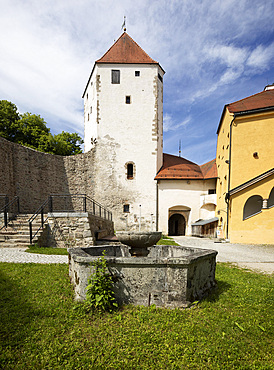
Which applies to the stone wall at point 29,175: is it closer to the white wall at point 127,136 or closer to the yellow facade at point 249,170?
the white wall at point 127,136

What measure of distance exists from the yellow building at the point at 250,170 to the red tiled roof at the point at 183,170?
4544 mm

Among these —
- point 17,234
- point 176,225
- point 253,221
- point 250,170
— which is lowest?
point 176,225

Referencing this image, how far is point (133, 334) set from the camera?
282 centimetres

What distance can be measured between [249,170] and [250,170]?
61mm

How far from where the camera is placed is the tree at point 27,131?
68.2 feet

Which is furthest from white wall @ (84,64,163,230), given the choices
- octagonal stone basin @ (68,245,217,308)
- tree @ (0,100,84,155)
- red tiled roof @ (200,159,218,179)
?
octagonal stone basin @ (68,245,217,308)

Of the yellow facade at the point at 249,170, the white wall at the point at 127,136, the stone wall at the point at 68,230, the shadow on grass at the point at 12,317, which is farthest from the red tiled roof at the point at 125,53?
the shadow on grass at the point at 12,317

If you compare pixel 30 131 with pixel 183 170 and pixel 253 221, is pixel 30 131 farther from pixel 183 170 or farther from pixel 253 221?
pixel 253 221

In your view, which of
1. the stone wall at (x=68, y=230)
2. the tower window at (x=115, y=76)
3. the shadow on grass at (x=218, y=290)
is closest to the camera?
the shadow on grass at (x=218, y=290)

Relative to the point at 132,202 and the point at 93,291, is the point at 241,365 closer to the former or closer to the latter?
the point at 93,291

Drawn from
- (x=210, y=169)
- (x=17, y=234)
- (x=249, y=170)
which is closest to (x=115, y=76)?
(x=210, y=169)

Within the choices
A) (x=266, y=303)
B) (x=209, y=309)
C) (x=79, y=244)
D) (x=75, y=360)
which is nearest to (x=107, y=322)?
(x=75, y=360)

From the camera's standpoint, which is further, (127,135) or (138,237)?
(127,135)

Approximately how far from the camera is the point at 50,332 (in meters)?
2.81
